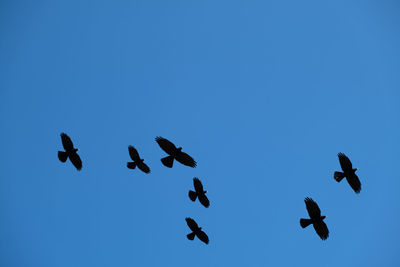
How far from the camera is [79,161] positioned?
1858 centimetres

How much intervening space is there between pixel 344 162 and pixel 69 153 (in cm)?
1269

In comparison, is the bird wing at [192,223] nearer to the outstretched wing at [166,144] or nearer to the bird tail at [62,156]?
the outstretched wing at [166,144]

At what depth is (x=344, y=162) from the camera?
53.4 feet

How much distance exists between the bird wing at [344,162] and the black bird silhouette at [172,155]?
636cm

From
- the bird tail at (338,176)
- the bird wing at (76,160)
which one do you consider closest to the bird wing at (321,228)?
the bird tail at (338,176)

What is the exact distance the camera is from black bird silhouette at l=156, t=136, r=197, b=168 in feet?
56.1

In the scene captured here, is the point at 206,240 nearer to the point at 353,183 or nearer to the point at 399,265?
the point at 353,183

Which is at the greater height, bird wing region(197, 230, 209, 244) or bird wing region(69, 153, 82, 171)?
bird wing region(69, 153, 82, 171)

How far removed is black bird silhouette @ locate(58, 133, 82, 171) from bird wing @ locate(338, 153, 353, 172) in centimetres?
1219

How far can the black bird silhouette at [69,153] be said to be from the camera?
58.8 ft

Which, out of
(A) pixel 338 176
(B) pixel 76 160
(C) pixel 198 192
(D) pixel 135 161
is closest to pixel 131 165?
(D) pixel 135 161

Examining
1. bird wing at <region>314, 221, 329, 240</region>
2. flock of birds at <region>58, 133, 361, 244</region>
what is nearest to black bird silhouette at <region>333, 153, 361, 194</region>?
flock of birds at <region>58, 133, 361, 244</region>

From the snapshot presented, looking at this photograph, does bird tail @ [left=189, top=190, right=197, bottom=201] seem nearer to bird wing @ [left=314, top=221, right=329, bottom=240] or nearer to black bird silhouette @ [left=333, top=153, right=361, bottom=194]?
bird wing @ [left=314, top=221, right=329, bottom=240]

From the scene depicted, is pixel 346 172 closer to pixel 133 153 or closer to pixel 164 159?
pixel 164 159
